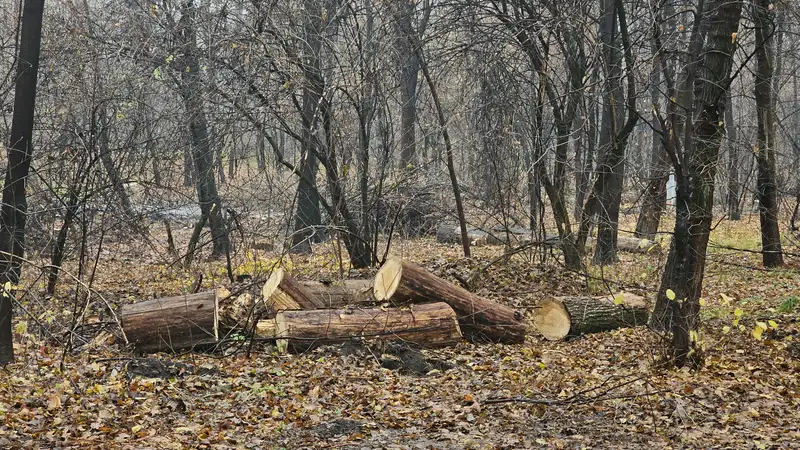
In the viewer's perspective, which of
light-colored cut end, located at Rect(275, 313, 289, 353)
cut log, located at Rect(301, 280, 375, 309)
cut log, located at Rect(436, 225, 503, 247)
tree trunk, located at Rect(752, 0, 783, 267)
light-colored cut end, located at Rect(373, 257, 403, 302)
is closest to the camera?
light-colored cut end, located at Rect(275, 313, 289, 353)

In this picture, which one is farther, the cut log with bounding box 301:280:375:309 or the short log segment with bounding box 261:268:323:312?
the cut log with bounding box 301:280:375:309

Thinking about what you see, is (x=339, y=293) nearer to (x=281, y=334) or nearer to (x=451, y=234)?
(x=281, y=334)

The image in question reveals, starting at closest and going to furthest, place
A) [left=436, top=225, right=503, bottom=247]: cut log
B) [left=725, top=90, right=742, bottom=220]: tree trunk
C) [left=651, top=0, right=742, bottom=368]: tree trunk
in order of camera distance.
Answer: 1. [left=651, top=0, right=742, bottom=368]: tree trunk
2. [left=725, top=90, right=742, bottom=220]: tree trunk
3. [left=436, top=225, right=503, bottom=247]: cut log

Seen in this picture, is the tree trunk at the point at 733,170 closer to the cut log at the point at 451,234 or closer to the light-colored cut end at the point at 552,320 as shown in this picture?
the light-colored cut end at the point at 552,320

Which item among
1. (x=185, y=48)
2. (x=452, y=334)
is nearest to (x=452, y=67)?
(x=185, y=48)

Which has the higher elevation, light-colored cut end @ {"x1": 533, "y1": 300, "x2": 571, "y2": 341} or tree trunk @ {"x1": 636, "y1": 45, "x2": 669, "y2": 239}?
tree trunk @ {"x1": 636, "y1": 45, "x2": 669, "y2": 239}

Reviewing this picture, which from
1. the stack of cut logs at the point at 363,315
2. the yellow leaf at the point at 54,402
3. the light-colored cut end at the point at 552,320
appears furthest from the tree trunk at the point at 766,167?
the yellow leaf at the point at 54,402

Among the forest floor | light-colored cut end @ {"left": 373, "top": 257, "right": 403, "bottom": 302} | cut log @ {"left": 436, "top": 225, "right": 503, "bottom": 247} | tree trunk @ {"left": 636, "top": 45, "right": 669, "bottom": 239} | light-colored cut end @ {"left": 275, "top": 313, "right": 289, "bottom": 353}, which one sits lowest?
the forest floor

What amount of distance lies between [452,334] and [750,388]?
128 inches

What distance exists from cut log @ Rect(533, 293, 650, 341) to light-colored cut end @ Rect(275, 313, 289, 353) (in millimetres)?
3073

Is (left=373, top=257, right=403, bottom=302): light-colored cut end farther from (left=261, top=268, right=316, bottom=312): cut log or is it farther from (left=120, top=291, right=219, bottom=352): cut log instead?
(left=120, top=291, right=219, bottom=352): cut log

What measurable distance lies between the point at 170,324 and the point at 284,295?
4.28 feet

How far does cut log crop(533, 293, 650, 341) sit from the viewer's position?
31.1 feet

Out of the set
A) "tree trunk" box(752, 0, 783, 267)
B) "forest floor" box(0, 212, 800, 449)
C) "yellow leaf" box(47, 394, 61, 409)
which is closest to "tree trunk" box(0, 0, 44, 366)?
"forest floor" box(0, 212, 800, 449)
